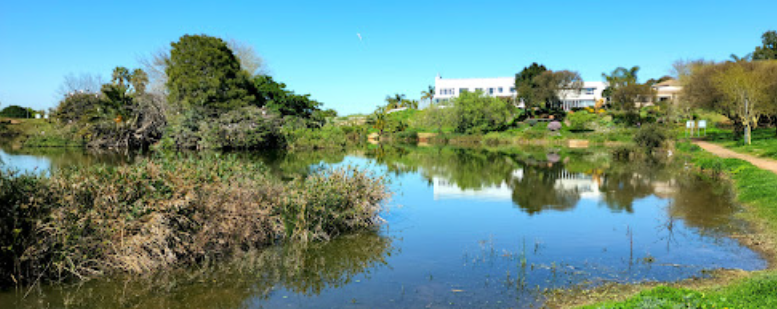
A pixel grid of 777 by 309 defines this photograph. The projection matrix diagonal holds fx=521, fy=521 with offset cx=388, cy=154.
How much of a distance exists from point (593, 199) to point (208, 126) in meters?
34.4

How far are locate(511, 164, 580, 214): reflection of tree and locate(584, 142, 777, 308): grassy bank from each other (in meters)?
5.68

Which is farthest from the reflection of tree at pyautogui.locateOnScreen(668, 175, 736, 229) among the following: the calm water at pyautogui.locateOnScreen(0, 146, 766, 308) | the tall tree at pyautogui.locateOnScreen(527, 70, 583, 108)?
the tall tree at pyautogui.locateOnScreen(527, 70, 583, 108)

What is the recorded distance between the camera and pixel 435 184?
2469cm

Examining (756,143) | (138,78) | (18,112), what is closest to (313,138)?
(138,78)

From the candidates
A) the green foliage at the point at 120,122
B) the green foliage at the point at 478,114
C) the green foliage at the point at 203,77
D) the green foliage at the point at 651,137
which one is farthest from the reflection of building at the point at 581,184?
the green foliage at the point at 478,114

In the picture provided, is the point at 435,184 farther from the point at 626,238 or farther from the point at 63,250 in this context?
the point at 63,250

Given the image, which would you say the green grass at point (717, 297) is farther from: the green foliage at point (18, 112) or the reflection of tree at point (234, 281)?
the green foliage at point (18, 112)

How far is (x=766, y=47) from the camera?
234 feet

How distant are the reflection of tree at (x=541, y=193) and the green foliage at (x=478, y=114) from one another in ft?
130

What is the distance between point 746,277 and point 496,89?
97713 mm

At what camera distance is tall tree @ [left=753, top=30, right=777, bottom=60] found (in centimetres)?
7019

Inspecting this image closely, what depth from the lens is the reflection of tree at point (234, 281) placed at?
846 centimetres

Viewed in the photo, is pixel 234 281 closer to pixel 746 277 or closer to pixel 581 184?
pixel 746 277

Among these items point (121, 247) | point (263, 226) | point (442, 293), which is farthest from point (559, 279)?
point (121, 247)
